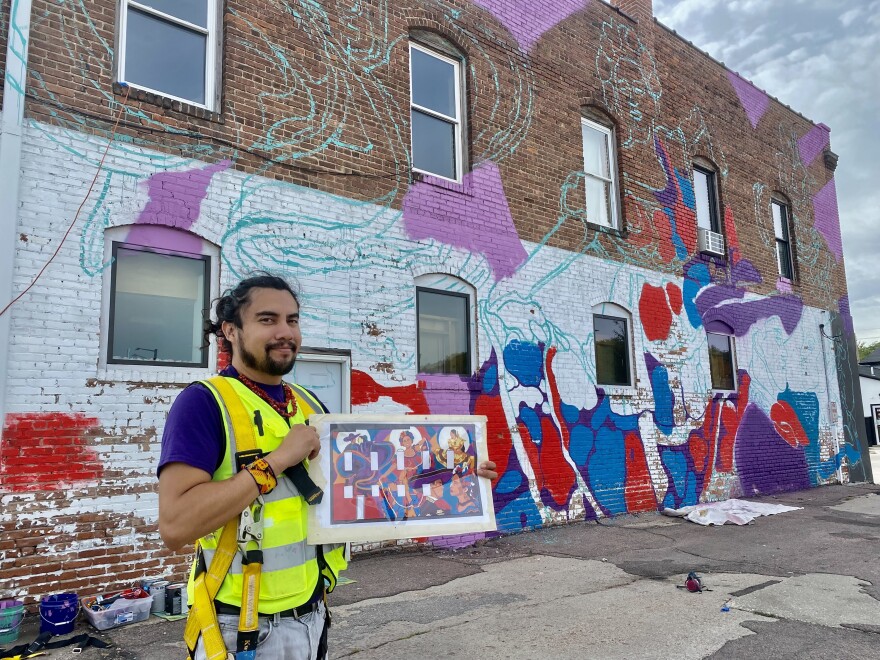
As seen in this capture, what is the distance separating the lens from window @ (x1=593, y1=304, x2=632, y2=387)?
10562 millimetres

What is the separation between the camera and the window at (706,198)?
13273 mm

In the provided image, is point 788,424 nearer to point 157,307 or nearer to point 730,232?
point 730,232

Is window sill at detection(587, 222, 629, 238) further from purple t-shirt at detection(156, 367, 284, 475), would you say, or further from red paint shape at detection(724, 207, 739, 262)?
purple t-shirt at detection(156, 367, 284, 475)

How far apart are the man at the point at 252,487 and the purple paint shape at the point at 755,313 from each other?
1166 centimetres

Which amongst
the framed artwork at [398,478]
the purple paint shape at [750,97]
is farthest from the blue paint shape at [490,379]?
the purple paint shape at [750,97]

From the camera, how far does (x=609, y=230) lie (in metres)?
11.0

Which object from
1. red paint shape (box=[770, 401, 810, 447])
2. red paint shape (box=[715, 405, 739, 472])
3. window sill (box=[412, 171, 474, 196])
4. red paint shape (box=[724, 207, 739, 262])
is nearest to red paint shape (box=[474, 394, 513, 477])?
window sill (box=[412, 171, 474, 196])

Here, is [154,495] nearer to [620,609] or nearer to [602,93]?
[620,609]

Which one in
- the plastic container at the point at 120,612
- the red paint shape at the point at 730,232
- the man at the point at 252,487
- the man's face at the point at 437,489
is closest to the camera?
the man at the point at 252,487

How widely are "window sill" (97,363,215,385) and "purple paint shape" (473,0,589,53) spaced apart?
6.76 metres

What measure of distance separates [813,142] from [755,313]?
5.94m

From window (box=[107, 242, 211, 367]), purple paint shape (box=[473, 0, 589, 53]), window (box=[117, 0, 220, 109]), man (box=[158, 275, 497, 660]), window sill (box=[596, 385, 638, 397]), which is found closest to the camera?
man (box=[158, 275, 497, 660])

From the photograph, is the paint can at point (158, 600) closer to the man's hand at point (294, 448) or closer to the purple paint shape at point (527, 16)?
the man's hand at point (294, 448)

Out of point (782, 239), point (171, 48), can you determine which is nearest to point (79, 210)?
point (171, 48)
